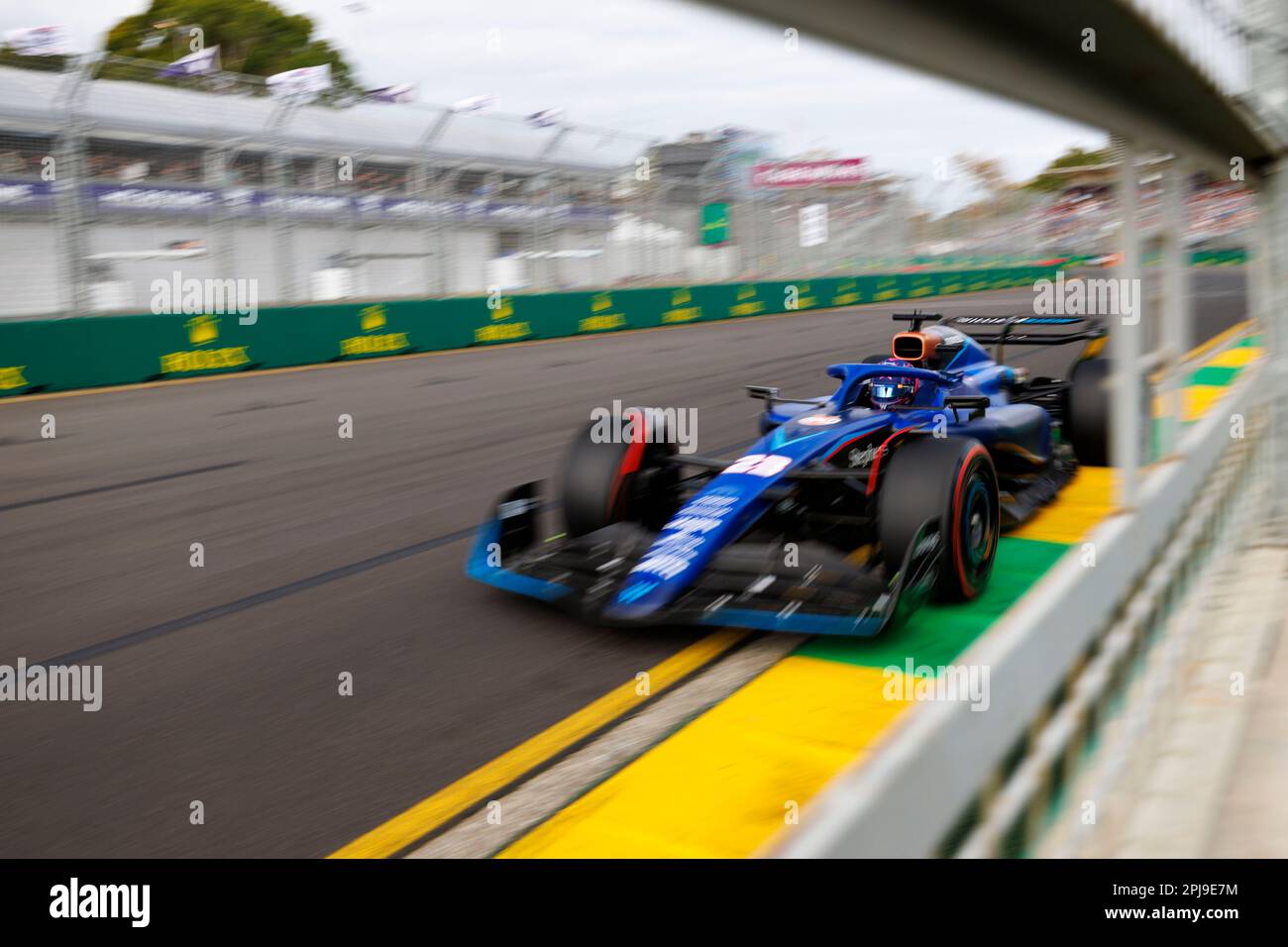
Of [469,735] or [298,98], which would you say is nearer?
[469,735]

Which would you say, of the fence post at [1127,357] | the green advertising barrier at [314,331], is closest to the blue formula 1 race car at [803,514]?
the fence post at [1127,357]

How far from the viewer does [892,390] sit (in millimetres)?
5168

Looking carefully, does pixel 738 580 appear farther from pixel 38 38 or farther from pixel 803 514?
pixel 38 38

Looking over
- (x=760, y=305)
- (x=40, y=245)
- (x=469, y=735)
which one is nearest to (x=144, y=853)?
(x=469, y=735)

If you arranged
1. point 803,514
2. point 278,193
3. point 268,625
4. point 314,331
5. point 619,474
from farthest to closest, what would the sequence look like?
point 278,193 → point 314,331 → point 619,474 → point 803,514 → point 268,625

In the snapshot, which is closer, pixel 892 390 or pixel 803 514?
pixel 803 514

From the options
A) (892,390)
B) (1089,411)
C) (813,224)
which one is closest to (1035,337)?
(1089,411)

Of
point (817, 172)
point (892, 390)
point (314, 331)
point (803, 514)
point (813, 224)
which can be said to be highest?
point (817, 172)

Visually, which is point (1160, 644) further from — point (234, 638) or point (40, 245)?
point (40, 245)

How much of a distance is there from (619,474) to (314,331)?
1065 centimetres

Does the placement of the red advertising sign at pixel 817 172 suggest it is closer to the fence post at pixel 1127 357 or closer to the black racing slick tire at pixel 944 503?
the black racing slick tire at pixel 944 503

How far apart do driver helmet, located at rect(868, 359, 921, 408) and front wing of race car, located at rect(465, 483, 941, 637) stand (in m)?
0.91

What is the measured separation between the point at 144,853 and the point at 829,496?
2.96 metres
